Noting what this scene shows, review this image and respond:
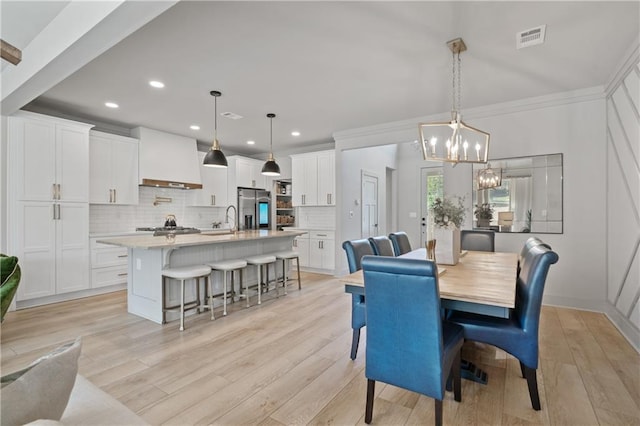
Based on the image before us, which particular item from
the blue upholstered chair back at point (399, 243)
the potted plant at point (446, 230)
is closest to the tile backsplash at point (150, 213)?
the blue upholstered chair back at point (399, 243)

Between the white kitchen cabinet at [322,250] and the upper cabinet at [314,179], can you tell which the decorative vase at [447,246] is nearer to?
the white kitchen cabinet at [322,250]

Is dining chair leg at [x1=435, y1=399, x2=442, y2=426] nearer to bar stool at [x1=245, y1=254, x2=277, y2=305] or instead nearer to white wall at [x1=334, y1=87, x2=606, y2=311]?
bar stool at [x1=245, y1=254, x2=277, y2=305]

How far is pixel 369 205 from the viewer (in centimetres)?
682

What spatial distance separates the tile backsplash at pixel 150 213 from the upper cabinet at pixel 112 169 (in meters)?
0.34

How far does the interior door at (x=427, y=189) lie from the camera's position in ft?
24.4

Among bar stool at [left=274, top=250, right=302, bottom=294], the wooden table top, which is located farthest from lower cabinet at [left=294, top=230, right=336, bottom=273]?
the wooden table top

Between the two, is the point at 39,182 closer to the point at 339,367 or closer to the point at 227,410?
the point at 227,410

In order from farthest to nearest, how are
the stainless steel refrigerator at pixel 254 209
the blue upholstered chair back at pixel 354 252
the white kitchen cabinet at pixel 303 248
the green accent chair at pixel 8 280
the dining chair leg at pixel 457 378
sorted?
the stainless steel refrigerator at pixel 254 209
the white kitchen cabinet at pixel 303 248
the blue upholstered chair back at pixel 354 252
the green accent chair at pixel 8 280
the dining chair leg at pixel 457 378

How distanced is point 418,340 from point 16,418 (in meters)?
1.55

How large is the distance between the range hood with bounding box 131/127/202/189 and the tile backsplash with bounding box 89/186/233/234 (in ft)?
1.25

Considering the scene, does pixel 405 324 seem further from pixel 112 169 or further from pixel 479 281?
pixel 112 169

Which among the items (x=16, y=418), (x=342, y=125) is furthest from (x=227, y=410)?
(x=342, y=125)

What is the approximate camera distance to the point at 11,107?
3523 mm

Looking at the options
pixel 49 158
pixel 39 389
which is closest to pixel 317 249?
pixel 49 158
